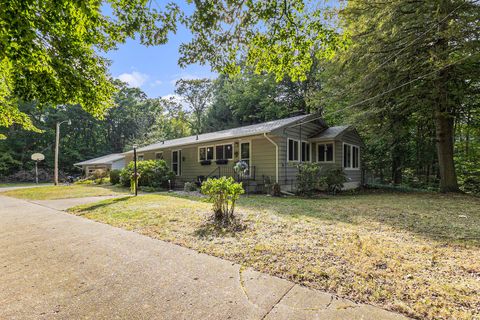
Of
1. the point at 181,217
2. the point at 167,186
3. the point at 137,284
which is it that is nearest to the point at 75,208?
the point at 181,217

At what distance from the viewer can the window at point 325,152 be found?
12.6 m

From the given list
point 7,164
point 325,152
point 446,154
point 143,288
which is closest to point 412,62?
point 446,154

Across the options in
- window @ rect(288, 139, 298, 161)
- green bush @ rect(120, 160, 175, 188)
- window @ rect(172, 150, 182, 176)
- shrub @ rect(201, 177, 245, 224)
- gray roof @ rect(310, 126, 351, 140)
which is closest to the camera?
shrub @ rect(201, 177, 245, 224)

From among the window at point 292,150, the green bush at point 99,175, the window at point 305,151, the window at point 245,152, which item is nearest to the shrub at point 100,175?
the green bush at point 99,175

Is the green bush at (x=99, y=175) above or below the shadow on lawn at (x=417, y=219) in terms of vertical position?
above

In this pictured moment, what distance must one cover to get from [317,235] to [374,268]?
1.33 meters

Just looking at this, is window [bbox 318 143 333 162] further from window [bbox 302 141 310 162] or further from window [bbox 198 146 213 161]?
window [bbox 198 146 213 161]

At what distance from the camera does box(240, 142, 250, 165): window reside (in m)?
11.7

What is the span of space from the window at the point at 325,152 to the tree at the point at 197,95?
20.6m

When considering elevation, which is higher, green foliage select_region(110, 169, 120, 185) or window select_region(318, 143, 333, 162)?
window select_region(318, 143, 333, 162)

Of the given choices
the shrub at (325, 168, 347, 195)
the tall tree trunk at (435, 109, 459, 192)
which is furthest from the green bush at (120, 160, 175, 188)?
the tall tree trunk at (435, 109, 459, 192)

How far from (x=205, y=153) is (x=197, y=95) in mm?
20630

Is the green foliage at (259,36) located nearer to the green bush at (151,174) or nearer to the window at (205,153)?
the window at (205,153)

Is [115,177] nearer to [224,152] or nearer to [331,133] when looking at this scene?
[224,152]
